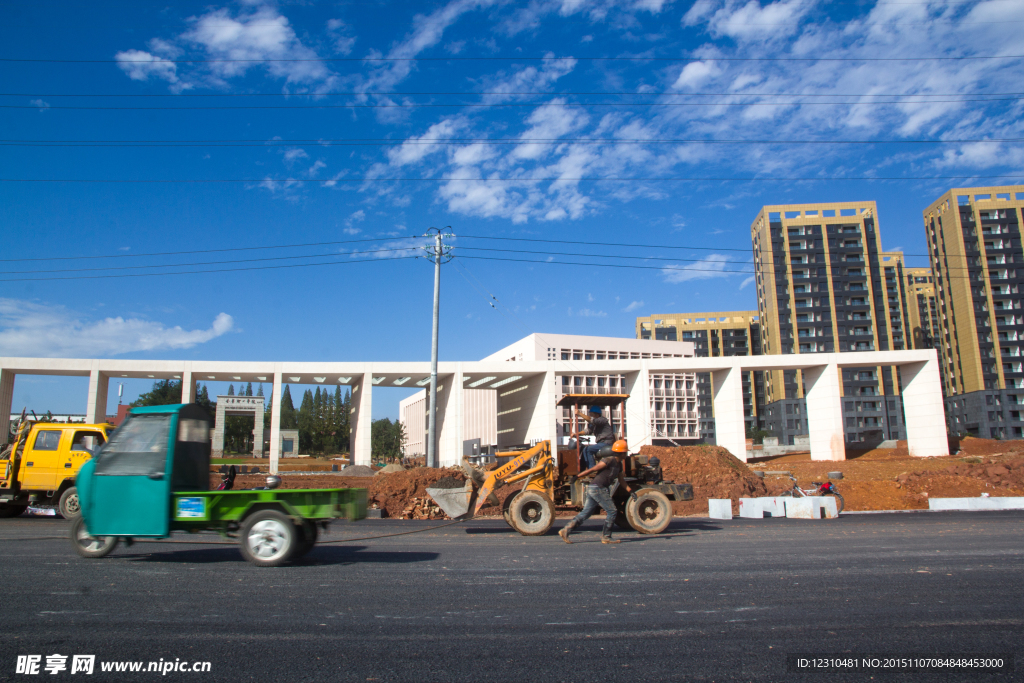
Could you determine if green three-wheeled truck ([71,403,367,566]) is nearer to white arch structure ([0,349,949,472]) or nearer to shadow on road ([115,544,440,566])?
shadow on road ([115,544,440,566])

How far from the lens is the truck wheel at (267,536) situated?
26.3 feet

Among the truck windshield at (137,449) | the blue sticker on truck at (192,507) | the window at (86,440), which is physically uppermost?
the window at (86,440)

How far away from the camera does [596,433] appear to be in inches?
463

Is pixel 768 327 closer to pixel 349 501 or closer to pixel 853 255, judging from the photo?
pixel 853 255

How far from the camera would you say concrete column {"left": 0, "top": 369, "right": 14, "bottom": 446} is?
3588 cm

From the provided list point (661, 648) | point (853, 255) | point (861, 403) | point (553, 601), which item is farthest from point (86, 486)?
point (853, 255)

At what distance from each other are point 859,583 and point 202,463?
857 cm

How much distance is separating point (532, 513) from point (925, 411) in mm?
39721

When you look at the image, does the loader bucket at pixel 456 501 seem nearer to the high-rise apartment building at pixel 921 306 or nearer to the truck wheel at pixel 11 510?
the truck wheel at pixel 11 510

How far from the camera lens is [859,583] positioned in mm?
6957

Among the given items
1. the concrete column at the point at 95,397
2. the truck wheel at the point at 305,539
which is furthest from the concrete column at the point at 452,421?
the truck wheel at the point at 305,539

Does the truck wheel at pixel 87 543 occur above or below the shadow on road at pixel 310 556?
above

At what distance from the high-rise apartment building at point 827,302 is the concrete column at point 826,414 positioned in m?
59.4

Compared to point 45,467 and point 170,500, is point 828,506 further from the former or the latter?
point 45,467
